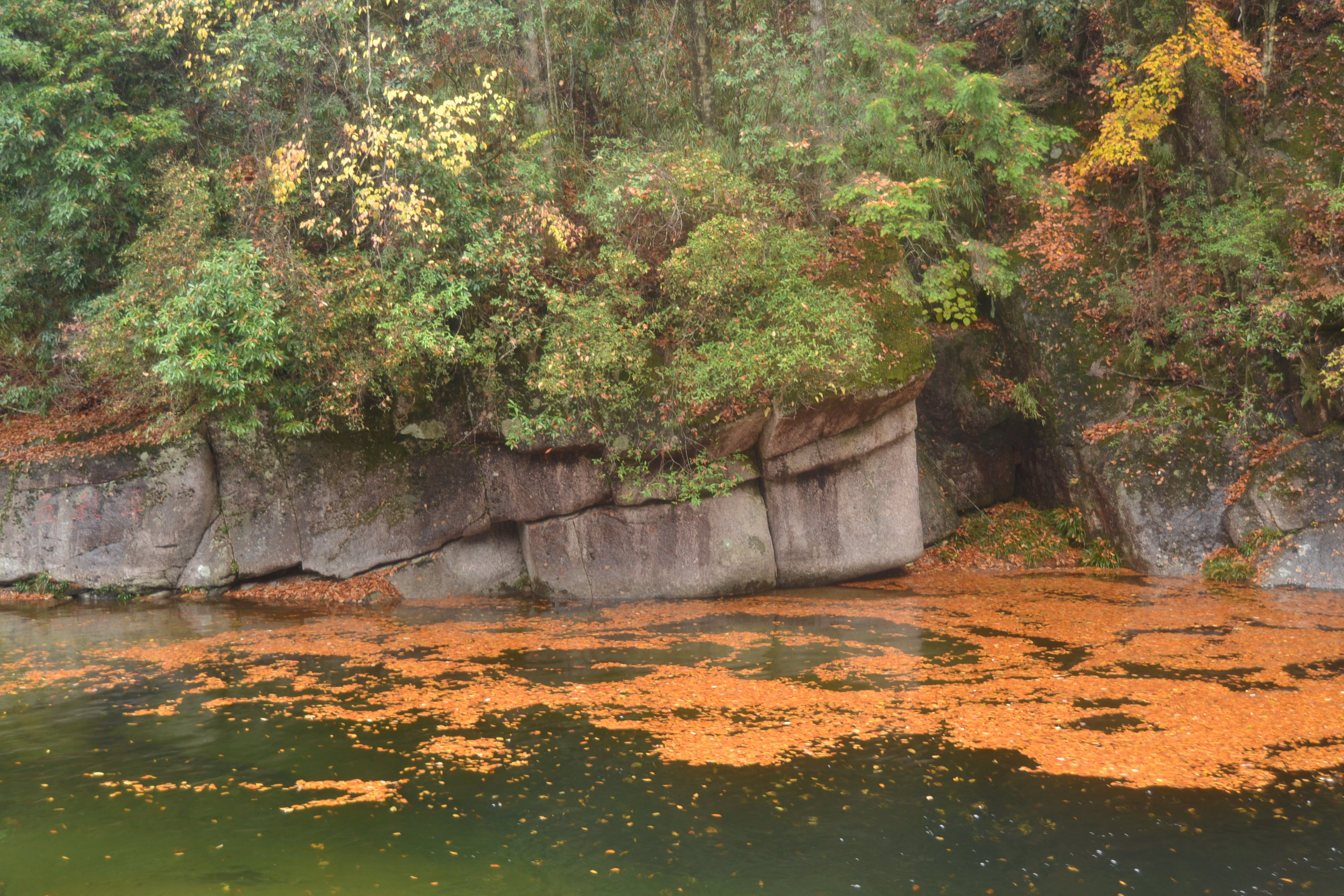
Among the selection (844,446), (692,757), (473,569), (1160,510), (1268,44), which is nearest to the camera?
(692,757)

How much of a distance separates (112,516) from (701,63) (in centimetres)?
1384

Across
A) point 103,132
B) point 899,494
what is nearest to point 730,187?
point 899,494

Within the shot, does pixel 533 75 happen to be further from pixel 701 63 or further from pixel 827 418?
pixel 827 418

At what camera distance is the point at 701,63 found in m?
18.3

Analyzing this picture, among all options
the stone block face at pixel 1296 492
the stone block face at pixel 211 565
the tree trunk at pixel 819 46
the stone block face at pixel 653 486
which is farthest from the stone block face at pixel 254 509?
the stone block face at pixel 1296 492

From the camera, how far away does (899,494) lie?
51.6ft

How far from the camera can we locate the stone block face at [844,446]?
49.9ft

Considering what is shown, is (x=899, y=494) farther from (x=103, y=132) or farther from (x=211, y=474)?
(x=103, y=132)

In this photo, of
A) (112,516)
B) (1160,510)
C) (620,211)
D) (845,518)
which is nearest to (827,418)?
(845,518)

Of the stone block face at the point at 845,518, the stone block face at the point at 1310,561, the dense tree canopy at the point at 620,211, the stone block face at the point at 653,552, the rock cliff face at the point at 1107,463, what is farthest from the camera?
A: the stone block face at the point at 845,518

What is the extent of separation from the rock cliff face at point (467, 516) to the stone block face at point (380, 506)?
28mm

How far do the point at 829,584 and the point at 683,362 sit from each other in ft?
15.1

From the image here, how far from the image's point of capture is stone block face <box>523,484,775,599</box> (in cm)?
1488

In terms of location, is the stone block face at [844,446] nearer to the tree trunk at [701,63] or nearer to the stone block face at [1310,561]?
the stone block face at [1310,561]
